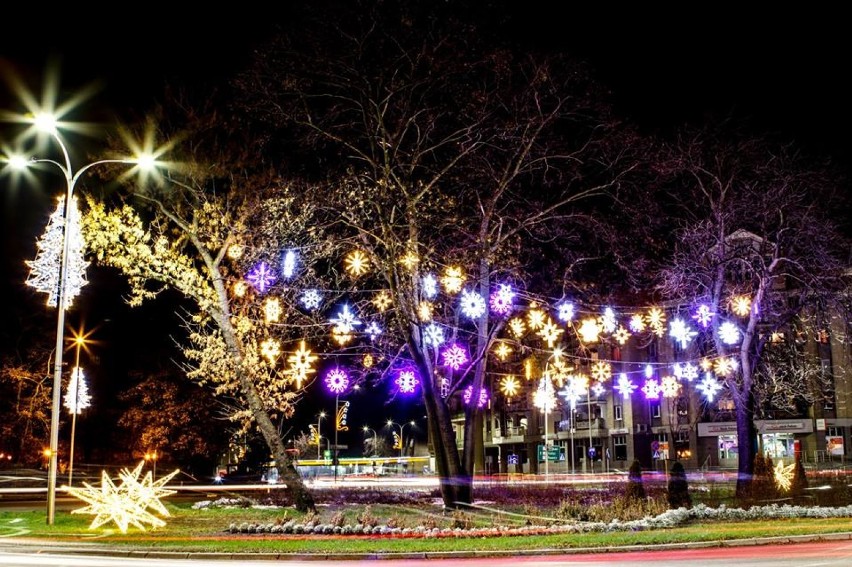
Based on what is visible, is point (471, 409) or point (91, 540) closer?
point (91, 540)

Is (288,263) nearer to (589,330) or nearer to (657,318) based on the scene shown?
(589,330)

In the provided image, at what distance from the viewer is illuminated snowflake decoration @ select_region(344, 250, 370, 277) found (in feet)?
84.8

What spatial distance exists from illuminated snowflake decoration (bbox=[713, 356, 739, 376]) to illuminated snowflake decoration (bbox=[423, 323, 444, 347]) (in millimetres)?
11088

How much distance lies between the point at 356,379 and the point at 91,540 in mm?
11850

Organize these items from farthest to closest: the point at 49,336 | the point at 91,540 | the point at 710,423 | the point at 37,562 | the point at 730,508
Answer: the point at 710,423 → the point at 49,336 → the point at 730,508 → the point at 91,540 → the point at 37,562

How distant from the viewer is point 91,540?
18.4 metres

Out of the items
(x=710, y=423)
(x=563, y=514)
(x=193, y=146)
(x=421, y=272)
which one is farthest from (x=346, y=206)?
(x=710, y=423)

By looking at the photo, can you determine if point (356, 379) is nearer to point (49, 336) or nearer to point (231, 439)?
point (231, 439)

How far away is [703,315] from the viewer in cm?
3011

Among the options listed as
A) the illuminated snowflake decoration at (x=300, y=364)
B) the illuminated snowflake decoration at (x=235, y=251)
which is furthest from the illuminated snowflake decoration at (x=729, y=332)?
the illuminated snowflake decoration at (x=235, y=251)

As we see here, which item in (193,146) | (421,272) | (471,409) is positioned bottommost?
(471,409)

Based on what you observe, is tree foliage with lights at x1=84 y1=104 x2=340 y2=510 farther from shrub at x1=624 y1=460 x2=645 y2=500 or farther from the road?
the road

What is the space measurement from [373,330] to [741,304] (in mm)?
13292

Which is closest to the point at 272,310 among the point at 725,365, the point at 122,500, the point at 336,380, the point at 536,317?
the point at 336,380
